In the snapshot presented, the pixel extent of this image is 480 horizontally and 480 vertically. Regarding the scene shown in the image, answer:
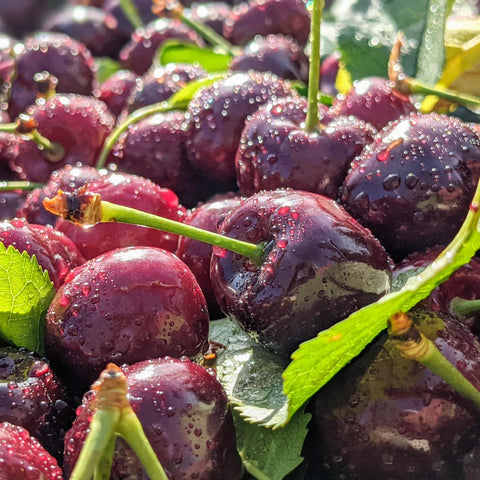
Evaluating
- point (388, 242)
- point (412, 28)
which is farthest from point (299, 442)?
point (412, 28)

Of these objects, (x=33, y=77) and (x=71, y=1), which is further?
(x=71, y=1)

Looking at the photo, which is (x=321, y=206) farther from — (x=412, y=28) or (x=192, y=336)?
(x=412, y=28)

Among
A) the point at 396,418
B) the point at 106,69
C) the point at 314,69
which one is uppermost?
the point at 314,69

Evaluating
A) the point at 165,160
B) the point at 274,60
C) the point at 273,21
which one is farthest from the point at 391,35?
the point at 165,160

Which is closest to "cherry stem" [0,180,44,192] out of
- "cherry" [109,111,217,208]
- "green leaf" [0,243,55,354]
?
"cherry" [109,111,217,208]

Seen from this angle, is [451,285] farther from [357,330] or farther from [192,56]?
[192,56]

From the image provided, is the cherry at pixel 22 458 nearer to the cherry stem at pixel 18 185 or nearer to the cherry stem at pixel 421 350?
the cherry stem at pixel 421 350
